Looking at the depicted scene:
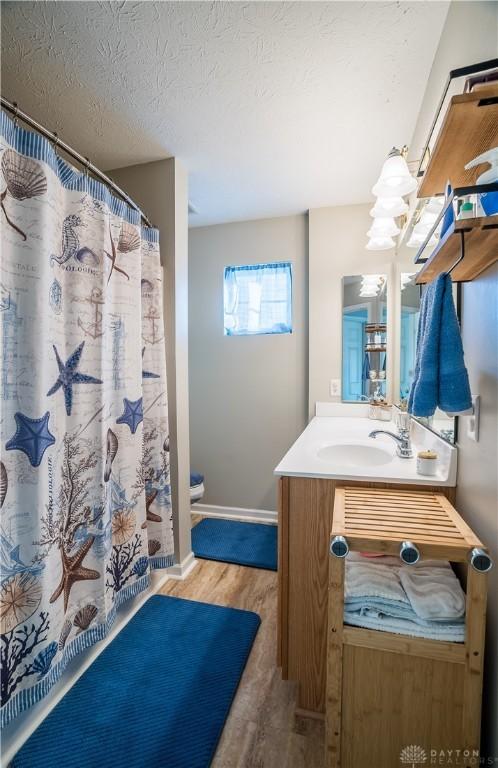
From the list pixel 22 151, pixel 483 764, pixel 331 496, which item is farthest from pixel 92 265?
pixel 483 764

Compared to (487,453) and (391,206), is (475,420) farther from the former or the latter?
(391,206)

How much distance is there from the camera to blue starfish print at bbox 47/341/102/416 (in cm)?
117

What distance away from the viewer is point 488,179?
69 cm

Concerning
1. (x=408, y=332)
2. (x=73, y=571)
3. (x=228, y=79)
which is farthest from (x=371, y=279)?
(x=73, y=571)

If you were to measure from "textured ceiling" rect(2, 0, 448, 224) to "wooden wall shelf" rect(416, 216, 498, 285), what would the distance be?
0.88m

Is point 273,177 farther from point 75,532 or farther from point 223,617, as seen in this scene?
point 223,617

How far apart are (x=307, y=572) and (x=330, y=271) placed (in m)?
1.98

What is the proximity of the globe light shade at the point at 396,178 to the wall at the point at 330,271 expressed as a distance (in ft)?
2.85

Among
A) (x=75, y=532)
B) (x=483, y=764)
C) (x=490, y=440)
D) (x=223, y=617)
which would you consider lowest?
(x=223, y=617)

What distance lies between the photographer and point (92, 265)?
1295 mm

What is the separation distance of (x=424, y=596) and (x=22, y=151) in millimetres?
1758

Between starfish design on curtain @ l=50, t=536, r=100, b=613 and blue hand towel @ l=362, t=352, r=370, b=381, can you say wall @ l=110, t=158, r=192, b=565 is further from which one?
blue hand towel @ l=362, t=352, r=370, b=381

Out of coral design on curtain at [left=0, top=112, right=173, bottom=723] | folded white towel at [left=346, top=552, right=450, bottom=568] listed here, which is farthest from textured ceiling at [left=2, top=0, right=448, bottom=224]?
folded white towel at [left=346, top=552, right=450, bottom=568]

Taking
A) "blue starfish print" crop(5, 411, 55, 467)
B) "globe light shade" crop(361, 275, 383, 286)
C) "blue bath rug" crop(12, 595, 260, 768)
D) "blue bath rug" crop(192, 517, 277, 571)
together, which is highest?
"globe light shade" crop(361, 275, 383, 286)
